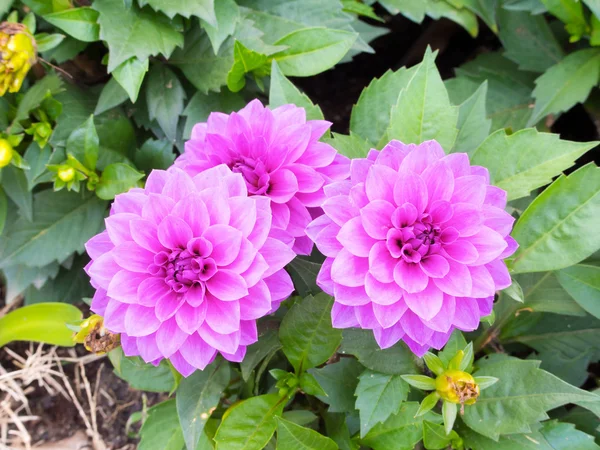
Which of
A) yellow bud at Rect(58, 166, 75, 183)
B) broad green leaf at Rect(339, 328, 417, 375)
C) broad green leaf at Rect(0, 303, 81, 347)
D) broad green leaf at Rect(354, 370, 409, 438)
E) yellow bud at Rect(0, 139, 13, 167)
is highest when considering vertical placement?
yellow bud at Rect(0, 139, 13, 167)

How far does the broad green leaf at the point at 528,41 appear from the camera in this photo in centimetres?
135

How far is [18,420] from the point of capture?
136 centimetres

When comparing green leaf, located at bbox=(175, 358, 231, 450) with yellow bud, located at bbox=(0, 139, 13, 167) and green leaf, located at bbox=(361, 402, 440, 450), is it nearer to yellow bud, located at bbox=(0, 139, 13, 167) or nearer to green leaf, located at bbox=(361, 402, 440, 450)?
green leaf, located at bbox=(361, 402, 440, 450)

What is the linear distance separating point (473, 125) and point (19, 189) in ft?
3.02

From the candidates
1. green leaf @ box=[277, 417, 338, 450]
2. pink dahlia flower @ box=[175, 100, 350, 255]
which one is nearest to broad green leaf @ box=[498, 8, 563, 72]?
pink dahlia flower @ box=[175, 100, 350, 255]

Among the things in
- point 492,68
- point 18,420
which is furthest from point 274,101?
point 18,420

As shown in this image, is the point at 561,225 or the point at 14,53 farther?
the point at 14,53

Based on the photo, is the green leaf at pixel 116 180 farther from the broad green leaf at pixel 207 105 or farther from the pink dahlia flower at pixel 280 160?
the pink dahlia flower at pixel 280 160

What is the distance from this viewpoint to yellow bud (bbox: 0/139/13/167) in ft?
3.27

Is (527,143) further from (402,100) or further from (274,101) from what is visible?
(274,101)

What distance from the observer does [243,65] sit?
41.3 inches

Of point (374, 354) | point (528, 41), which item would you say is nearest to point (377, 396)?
point (374, 354)

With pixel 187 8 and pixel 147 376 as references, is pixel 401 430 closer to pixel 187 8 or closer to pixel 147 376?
pixel 147 376

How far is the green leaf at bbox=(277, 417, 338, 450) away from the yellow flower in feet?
2.43
